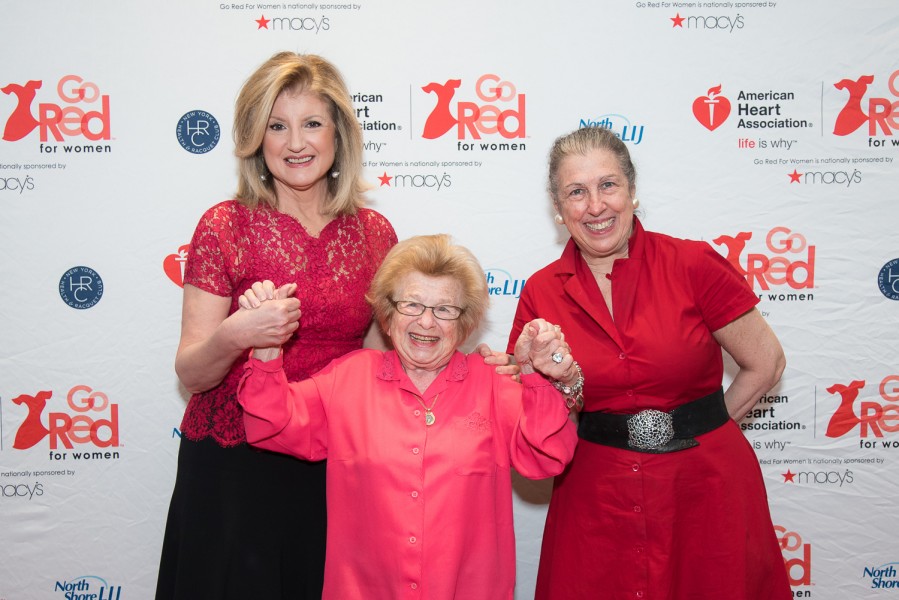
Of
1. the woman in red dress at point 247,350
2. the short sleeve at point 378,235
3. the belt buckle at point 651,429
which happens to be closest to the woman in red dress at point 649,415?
the belt buckle at point 651,429

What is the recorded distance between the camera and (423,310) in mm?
1682

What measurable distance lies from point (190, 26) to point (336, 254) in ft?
4.10

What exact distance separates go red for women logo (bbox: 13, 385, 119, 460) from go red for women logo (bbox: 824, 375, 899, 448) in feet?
9.02

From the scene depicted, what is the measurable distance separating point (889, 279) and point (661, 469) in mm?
1508

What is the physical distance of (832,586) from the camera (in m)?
2.73

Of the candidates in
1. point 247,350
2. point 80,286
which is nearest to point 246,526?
point 247,350

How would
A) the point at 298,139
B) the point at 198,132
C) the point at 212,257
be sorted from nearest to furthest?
the point at 212,257 < the point at 298,139 < the point at 198,132

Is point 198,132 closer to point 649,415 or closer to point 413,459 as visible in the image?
point 413,459

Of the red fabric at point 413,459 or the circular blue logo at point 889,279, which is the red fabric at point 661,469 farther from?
the circular blue logo at point 889,279

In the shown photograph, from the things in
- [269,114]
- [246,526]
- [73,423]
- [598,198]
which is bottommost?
[246,526]

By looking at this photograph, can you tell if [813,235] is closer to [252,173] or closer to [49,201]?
[252,173]

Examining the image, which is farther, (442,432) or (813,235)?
(813,235)

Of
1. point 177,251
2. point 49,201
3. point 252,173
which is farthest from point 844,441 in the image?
point 49,201

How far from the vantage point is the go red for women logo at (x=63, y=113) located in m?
2.58
